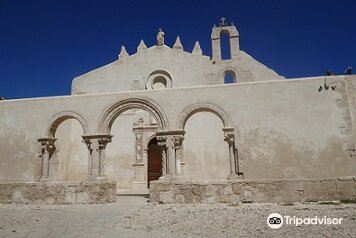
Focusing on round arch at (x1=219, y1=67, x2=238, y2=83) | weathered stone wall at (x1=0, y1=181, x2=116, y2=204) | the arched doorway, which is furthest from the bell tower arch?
weathered stone wall at (x1=0, y1=181, x2=116, y2=204)

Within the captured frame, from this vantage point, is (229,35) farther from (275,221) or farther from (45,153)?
(275,221)

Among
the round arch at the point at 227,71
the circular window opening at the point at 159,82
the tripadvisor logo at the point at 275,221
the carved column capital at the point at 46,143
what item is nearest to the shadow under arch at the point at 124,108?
the carved column capital at the point at 46,143

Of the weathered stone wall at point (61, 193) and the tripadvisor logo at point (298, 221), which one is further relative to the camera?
the weathered stone wall at point (61, 193)

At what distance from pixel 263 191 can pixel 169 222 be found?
9.57ft

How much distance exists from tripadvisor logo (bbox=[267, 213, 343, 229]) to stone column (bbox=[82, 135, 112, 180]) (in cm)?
554

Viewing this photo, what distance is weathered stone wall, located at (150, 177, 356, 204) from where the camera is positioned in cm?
703

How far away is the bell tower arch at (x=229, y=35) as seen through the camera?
1673 centimetres

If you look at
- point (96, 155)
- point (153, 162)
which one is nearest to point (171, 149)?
point (96, 155)

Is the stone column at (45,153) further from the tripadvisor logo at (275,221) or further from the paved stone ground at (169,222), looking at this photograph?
the tripadvisor logo at (275,221)

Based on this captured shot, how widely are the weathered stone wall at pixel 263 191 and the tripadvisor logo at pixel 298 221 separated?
80.5 inches

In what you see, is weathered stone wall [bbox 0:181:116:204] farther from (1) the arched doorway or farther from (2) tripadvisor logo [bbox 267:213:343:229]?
(1) the arched doorway

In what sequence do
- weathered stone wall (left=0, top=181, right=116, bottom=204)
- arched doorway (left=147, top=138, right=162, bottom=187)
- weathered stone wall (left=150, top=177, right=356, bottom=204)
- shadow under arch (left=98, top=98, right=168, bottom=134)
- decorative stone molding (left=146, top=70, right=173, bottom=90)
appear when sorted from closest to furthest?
weathered stone wall (left=150, top=177, right=356, bottom=204) < weathered stone wall (left=0, top=181, right=116, bottom=204) < shadow under arch (left=98, top=98, right=168, bottom=134) < arched doorway (left=147, top=138, right=162, bottom=187) < decorative stone molding (left=146, top=70, right=173, bottom=90)

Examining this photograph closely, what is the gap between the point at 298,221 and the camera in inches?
194

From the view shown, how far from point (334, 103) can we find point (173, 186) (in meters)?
5.19
